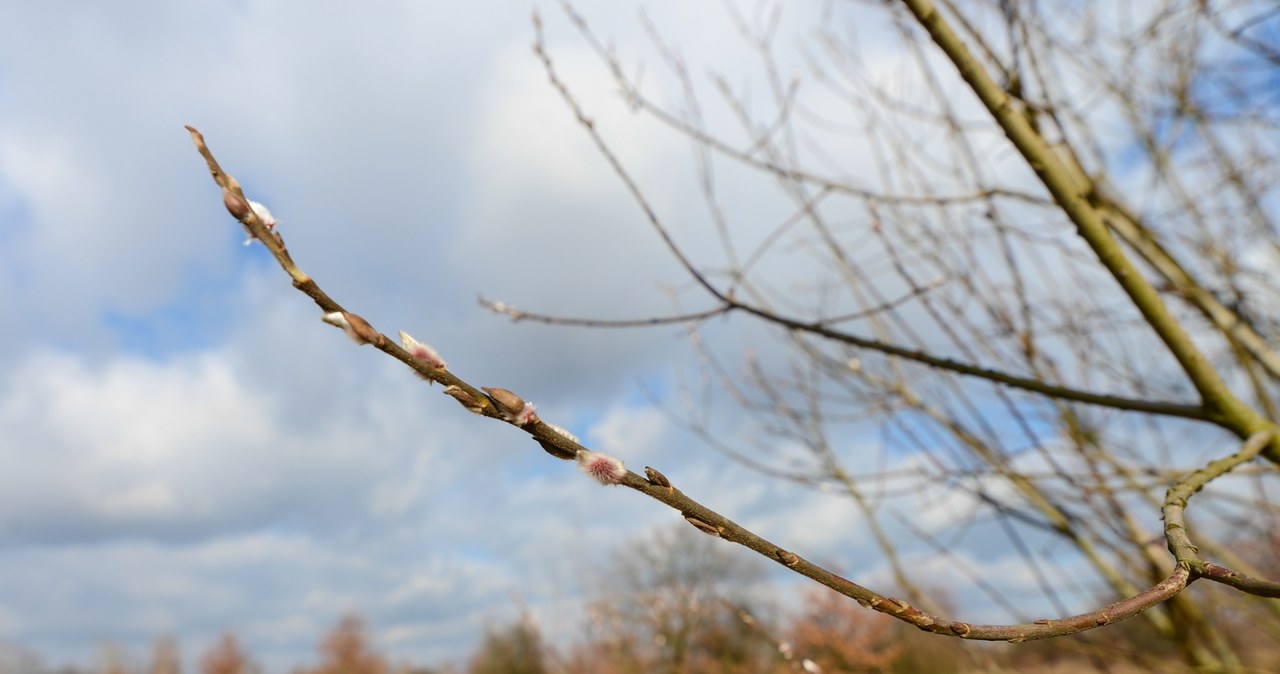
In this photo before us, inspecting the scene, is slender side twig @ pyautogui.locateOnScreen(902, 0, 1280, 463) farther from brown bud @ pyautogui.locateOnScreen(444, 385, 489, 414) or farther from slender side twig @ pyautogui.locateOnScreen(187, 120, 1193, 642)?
brown bud @ pyautogui.locateOnScreen(444, 385, 489, 414)

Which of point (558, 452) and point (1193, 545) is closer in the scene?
point (558, 452)

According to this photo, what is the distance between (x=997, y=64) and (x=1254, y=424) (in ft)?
2.89

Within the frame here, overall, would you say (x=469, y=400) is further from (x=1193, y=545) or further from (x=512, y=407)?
(x=1193, y=545)

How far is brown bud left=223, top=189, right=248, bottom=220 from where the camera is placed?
2.06 ft

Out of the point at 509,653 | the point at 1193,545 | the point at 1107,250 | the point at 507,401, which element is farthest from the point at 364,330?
the point at 509,653

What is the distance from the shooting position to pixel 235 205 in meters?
0.63

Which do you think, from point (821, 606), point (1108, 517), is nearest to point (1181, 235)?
point (1108, 517)

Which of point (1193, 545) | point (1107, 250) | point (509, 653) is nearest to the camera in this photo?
Result: point (1193, 545)

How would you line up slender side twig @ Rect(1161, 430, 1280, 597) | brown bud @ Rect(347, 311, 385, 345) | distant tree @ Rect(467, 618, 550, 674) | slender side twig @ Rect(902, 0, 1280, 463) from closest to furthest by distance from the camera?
1. brown bud @ Rect(347, 311, 385, 345)
2. slender side twig @ Rect(1161, 430, 1280, 597)
3. slender side twig @ Rect(902, 0, 1280, 463)
4. distant tree @ Rect(467, 618, 550, 674)

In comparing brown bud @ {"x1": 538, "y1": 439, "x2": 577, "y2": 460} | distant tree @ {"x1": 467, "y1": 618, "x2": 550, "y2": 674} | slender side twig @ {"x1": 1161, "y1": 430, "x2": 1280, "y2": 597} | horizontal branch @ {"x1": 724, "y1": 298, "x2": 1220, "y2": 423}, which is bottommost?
brown bud @ {"x1": 538, "y1": 439, "x2": 577, "y2": 460}

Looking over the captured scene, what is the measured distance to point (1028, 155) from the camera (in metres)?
1.59

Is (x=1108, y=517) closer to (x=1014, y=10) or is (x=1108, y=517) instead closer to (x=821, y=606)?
(x=1014, y=10)

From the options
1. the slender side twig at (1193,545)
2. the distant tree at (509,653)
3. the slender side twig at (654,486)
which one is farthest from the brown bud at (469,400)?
the distant tree at (509,653)

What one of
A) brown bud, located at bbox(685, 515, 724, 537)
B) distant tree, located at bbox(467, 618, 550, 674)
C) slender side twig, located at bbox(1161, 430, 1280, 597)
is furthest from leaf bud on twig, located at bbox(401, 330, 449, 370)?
distant tree, located at bbox(467, 618, 550, 674)
